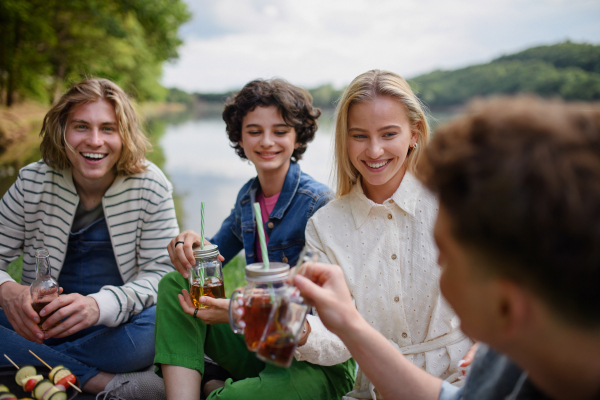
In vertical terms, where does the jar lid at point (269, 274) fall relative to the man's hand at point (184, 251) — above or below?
above

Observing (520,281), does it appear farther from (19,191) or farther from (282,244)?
(19,191)

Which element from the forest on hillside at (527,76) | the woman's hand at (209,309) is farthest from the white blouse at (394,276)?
the forest on hillside at (527,76)

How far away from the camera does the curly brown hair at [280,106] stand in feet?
10.4

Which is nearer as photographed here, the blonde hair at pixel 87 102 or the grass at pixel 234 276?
the blonde hair at pixel 87 102

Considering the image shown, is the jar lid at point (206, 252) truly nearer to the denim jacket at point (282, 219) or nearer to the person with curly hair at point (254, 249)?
the person with curly hair at point (254, 249)

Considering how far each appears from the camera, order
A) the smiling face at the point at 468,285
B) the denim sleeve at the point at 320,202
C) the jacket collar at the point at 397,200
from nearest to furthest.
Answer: the smiling face at the point at 468,285
the jacket collar at the point at 397,200
the denim sleeve at the point at 320,202

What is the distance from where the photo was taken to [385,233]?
7.42 ft

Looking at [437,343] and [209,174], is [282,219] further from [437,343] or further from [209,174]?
[209,174]

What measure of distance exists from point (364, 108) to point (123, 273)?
6.36ft

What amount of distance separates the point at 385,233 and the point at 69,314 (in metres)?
1.77

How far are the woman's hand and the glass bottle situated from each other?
2.47 feet

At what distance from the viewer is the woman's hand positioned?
78.8 inches

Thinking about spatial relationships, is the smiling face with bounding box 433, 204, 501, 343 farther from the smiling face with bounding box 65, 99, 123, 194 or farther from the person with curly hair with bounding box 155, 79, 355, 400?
the smiling face with bounding box 65, 99, 123, 194

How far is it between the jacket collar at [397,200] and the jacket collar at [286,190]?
0.72 meters
